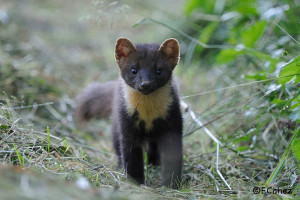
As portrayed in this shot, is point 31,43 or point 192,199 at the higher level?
point 31,43

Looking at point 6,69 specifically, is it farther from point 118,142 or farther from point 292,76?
point 292,76

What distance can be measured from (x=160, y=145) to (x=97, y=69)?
5084mm

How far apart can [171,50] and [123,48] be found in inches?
25.6

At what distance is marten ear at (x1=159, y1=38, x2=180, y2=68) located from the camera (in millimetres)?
4949

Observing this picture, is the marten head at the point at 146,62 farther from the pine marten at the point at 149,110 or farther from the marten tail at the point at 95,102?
the marten tail at the point at 95,102

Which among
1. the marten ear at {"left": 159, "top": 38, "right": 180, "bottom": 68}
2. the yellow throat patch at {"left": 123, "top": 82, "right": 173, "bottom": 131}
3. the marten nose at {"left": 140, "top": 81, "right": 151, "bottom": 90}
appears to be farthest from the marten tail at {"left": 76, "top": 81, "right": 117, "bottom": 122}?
the marten nose at {"left": 140, "top": 81, "right": 151, "bottom": 90}

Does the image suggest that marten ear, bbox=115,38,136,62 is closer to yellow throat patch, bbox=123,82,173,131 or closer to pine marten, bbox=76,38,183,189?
pine marten, bbox=76,38,183,189

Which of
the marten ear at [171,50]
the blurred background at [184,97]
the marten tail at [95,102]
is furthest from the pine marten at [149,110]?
the marten tail at [95,102]

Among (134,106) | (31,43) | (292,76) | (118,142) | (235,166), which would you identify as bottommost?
(235,166)

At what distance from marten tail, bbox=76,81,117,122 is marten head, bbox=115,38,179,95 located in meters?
1.20

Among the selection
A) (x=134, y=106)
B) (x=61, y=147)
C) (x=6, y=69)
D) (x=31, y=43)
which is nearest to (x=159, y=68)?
(x=134, y=106)

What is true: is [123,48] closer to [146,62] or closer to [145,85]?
[146,62]

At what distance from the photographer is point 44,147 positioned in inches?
171

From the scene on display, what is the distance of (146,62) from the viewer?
4.80 m
